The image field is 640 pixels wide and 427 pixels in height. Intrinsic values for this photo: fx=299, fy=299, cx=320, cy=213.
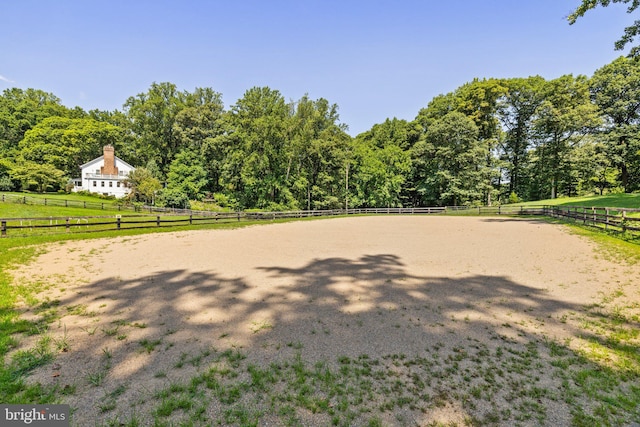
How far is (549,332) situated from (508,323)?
2.01ft

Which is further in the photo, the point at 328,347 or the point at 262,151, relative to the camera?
the point at 262,151

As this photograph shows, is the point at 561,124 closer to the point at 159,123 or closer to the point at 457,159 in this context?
the point at 457,159

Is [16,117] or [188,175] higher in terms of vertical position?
[16,117]

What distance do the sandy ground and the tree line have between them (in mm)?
29907

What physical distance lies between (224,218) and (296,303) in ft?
63.0

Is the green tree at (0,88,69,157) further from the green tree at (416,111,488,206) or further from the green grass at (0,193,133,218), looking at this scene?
the green tree at (416,111,488,206)

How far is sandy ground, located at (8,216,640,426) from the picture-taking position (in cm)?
432

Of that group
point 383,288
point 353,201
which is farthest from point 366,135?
point 383,288

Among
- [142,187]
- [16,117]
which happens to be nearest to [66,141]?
[16,117]

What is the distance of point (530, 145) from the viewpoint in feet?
151

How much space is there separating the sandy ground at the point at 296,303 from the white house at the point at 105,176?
154 feet

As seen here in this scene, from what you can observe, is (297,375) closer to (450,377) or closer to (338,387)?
(338,387)

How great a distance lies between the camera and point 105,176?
50750mm

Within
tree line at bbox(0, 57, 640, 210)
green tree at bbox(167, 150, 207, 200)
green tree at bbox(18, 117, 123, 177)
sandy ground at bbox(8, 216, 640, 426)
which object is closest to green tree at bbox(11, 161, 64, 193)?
tree line at bbox(0, 57, 640, 210)
